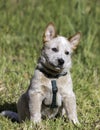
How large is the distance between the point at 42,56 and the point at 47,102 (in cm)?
54

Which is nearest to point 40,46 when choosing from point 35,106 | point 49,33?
point 49,33

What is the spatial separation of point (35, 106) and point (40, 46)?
147 inches

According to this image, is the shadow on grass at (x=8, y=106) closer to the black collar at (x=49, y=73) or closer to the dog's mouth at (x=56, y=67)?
the black collar at (x=49, y=73)

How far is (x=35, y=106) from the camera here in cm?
629

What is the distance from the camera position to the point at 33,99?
20.7 ft

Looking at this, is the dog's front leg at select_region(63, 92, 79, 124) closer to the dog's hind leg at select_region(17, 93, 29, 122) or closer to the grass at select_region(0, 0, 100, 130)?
the grass at select_region(0, 0, 100, 130)

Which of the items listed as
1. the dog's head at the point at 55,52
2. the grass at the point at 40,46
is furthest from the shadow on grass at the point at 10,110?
the dog's head at the point at 55,52

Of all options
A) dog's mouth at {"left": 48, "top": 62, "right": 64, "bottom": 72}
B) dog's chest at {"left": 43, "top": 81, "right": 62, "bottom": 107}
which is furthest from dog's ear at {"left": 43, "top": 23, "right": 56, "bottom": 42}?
dog's chest at {"left": 43, "top": 81, "right": 62, "bottom": 107}

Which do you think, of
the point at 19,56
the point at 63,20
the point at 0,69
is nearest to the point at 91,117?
the point at 0,69

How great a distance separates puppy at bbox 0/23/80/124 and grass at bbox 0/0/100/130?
165mm

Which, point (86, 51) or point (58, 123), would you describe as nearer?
point (58, 123)

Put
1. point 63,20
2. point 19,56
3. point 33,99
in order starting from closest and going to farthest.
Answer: point 33,99 → point 19,56 → point 63,20

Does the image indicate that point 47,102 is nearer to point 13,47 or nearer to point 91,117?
point 91,117

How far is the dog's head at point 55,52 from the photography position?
6320 mm
